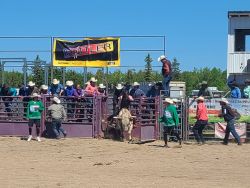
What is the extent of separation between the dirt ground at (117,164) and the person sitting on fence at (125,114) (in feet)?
2.52

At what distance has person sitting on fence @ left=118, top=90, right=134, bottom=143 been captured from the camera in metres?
20.5

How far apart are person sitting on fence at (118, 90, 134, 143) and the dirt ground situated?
77 cm

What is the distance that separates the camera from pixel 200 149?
18.7 m

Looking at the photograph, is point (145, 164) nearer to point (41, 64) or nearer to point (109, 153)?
point (109, 153)

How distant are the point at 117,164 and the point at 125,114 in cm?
605

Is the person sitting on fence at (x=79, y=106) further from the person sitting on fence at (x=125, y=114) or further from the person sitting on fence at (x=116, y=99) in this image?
the person sitting on fence at (x=125, y=114)

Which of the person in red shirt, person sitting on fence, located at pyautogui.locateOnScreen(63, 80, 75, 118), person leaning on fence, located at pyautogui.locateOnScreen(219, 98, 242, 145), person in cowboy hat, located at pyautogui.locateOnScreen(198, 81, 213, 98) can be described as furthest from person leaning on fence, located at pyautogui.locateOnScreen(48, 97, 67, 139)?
person leaning on fence, located at pyautogui.locateOnScreen(219, 98, 242, 145)

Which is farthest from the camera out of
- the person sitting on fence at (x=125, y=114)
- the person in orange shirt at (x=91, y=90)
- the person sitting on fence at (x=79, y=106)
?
the person in orange shirt at (x=91, y=90)

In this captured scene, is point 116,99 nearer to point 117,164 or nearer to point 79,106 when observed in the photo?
point 79,106

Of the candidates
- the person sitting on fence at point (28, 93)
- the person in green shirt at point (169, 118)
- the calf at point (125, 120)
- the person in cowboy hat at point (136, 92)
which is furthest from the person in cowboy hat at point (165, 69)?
the person sitting on fence at point (28, 93)

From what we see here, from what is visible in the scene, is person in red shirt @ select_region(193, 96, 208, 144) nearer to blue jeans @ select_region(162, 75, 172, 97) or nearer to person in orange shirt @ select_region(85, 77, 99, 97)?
blue jeans @ select_region(162, 75, 172, 97)

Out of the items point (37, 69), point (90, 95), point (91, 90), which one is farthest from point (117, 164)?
point (37, 69)

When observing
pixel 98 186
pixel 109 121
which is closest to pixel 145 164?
pixel 98 186

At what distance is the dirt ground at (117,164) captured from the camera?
11.5 metres
